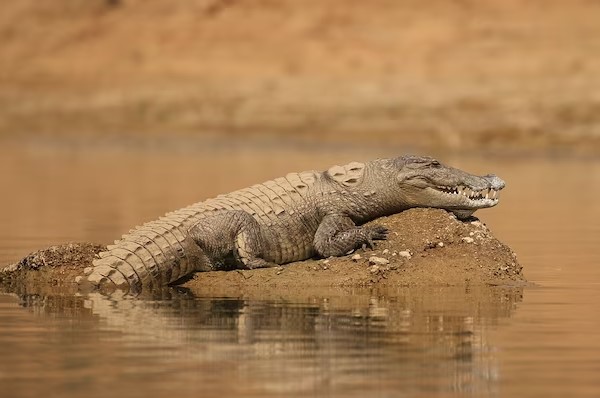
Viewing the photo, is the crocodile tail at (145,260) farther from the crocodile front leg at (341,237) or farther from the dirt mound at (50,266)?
the crocodile front leg at (341,237)

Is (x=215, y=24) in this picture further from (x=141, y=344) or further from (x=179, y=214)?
(x=141, y=344)

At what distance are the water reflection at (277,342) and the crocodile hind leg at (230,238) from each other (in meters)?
0.49

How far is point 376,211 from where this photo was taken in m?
11.5

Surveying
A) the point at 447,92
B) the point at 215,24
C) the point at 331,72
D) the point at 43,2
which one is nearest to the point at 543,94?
the point at 447,92

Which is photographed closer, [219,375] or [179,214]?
[219,375]

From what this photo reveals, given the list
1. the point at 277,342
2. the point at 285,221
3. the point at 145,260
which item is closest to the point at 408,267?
the point at 285,221

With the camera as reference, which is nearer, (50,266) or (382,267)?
(382,267)

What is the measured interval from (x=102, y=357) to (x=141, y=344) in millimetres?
479

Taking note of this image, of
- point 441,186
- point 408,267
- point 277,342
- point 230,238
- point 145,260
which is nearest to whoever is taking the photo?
point 277,342

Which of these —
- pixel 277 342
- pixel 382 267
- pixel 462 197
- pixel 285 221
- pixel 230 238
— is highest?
pixel 462 197

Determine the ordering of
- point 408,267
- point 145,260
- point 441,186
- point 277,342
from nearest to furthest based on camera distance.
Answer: point 277,342 → point 145,260 → point 408,267 → point 441,186

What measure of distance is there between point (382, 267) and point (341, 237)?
0.40 metres

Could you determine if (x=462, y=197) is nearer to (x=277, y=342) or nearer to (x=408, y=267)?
(x=408, y=267)

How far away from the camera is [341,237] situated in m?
11.0
